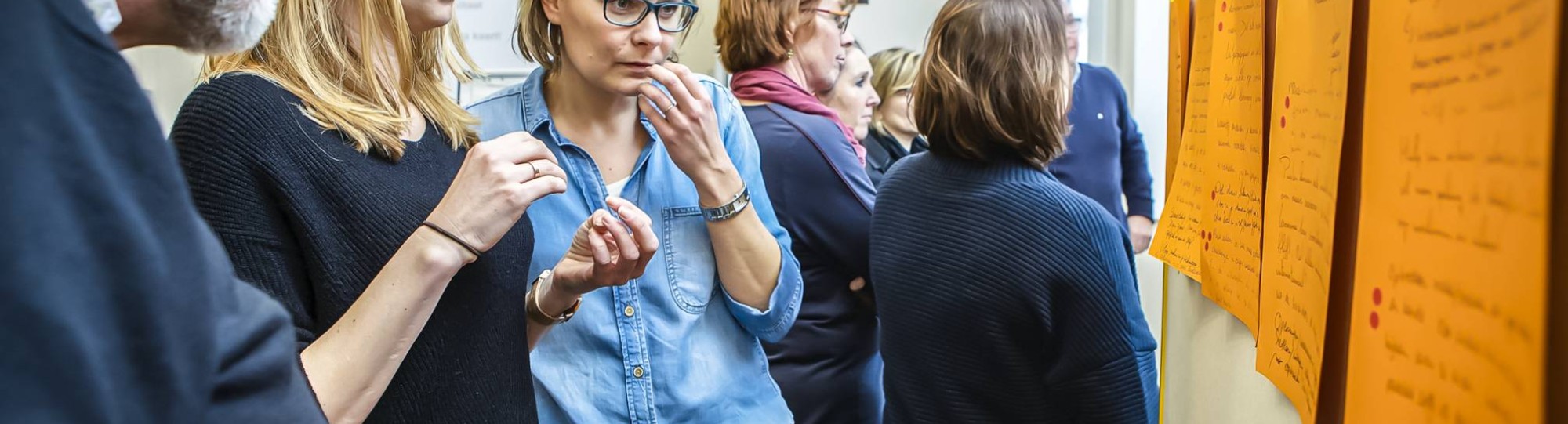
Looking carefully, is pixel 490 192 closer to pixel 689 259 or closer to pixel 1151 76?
pixel 689 259

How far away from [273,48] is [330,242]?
0.69ft

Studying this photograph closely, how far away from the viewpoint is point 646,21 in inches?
56.9

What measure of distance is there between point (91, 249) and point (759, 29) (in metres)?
1.69

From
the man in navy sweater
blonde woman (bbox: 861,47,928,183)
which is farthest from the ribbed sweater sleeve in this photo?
the man in navy sweater

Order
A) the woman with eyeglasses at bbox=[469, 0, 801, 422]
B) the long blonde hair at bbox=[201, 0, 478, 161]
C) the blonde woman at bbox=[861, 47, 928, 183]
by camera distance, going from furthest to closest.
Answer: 1. the blonde woman at bbox=[861, 47, 928, 183]
2. the woman with eyeglasses at bbox=[469, 0, 801, 422]
3. the long blonde hair at bbox=[201, 0, 478, 161]

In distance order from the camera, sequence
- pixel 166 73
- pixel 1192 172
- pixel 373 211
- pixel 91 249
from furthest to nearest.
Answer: pixel 166 73 < pixel 1192 172 < pixel 373 211 < pixel 91 249

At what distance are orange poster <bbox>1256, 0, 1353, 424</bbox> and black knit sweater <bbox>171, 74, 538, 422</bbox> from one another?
0.74 metres

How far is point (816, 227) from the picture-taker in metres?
1.93

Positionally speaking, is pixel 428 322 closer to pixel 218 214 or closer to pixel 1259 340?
pixel 218 214

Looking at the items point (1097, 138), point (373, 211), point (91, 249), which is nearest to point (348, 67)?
point (373, 211)

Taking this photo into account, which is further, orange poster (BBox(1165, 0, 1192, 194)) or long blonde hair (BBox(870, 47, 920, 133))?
long blonde hair (BBox(870, 47, 920, 133))

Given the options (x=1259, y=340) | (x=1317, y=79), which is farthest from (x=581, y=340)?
(x=1317, y=79)

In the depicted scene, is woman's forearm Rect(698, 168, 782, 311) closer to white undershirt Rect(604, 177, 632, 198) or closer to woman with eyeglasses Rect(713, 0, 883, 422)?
white undershirt Rect(604, 177, 632, 198)

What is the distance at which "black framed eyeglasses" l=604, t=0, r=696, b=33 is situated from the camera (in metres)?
1.44
